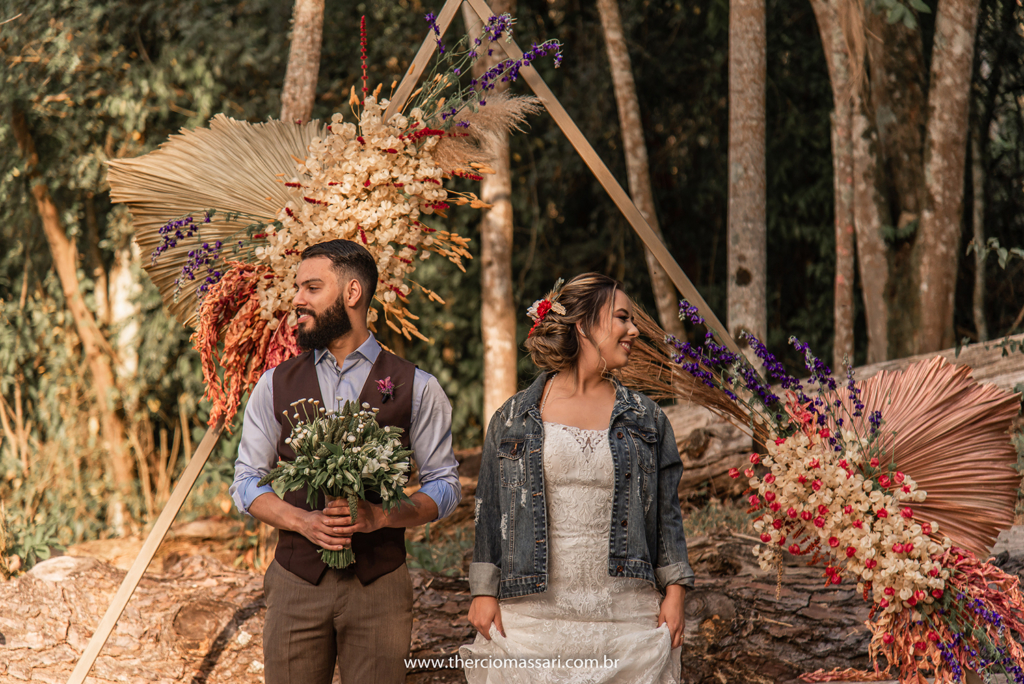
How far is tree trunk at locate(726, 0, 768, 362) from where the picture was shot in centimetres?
487

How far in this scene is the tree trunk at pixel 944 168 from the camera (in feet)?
17.4

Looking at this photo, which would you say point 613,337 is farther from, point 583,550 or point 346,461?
point 346,461

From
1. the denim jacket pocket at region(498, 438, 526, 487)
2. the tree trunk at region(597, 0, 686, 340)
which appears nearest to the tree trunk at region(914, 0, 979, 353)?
the tree trunk at region(597, 0, 686, 340)

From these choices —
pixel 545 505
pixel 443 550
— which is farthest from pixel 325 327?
pixel 443 550

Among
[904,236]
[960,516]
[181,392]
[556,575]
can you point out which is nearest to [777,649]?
[960,516]

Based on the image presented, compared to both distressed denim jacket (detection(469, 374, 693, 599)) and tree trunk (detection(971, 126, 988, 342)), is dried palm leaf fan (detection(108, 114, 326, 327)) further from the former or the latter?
tree trunk (detection(971, 126, 988, 342))

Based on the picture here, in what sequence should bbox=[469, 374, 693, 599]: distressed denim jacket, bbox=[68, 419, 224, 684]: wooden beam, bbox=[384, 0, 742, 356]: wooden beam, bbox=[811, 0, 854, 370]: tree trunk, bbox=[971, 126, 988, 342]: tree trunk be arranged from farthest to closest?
bbox=[971, 126, 988, 342]: tree trunk → bbox=[811, 0, 854, 370]: tree trunk → bbox=[384, 0, 742, 356]: wooden beam → bbox=[68, 419, 224, 684]: wooden beam → bbox=[469, 374, 693, 599]: distressed denim jacket

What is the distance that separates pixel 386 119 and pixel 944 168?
155 inches

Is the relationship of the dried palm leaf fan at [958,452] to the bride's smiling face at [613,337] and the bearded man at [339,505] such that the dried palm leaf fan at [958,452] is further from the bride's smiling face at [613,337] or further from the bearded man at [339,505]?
the bearded man at [339,505]

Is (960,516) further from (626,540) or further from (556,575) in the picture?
(556,575)

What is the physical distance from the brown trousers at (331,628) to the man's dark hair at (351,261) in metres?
0.78

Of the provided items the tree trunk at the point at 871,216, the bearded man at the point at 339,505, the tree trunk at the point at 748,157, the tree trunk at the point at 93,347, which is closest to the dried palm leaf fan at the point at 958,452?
the bearded man at the point at 339,505

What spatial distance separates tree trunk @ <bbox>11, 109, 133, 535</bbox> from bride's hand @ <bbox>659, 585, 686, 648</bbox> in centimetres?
518

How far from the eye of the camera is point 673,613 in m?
2.38
